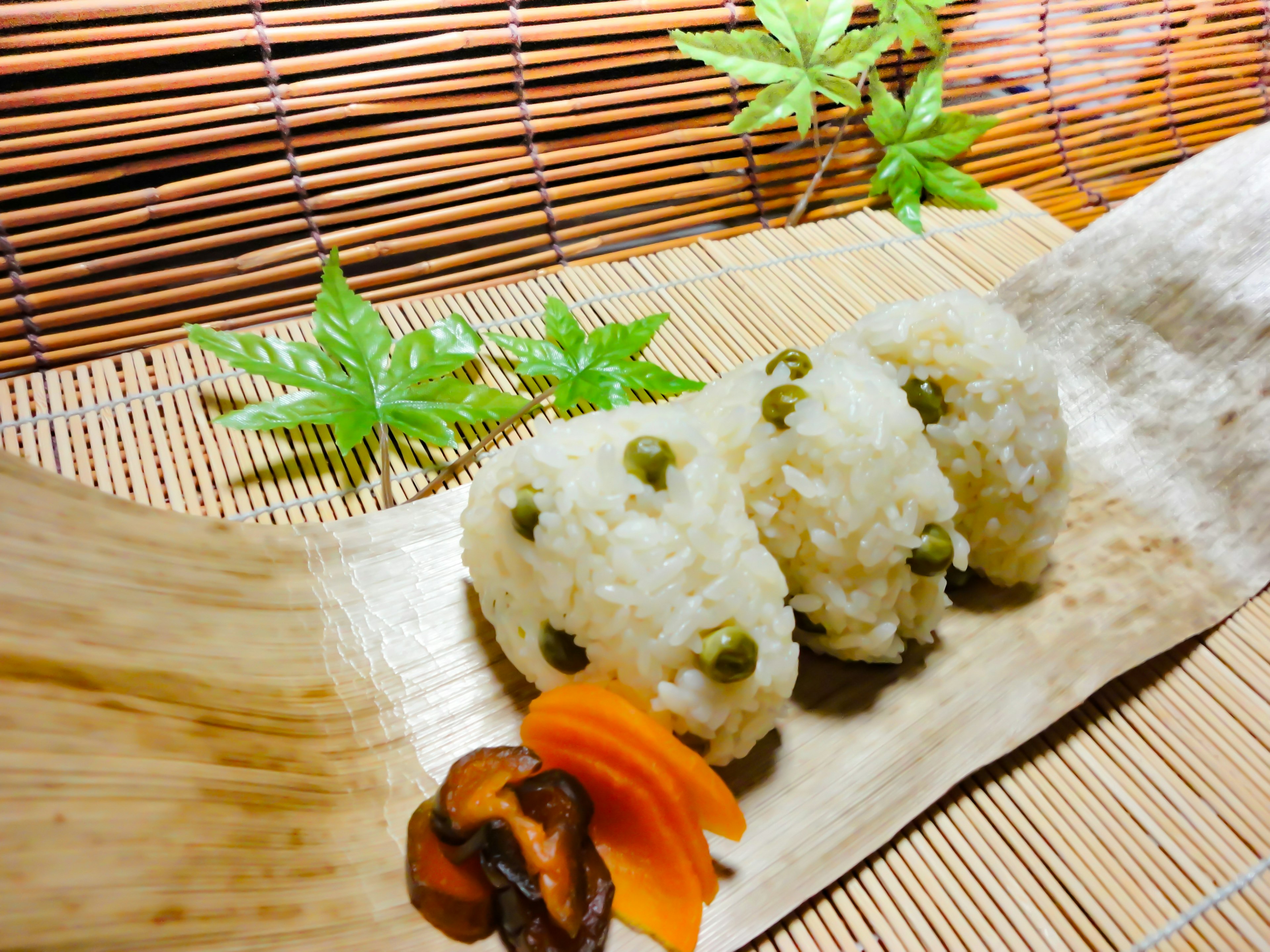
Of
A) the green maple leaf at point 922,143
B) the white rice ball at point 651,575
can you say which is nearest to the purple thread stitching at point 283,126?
the white rice ball at point 651,575

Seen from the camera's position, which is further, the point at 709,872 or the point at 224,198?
the point at 224,198

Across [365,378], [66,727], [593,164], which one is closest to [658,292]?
[593,164]

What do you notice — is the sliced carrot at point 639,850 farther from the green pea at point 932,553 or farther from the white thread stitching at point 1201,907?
the white thread stitching at point 1201,907

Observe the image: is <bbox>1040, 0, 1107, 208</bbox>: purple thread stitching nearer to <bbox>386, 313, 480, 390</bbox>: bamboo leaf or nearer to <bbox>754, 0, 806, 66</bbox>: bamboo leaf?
<bbox>754, 0, 806, 66</bbox>: bamboo leaf

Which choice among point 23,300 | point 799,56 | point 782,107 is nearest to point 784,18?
point 799,56

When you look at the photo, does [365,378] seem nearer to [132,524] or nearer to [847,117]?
[132,524]

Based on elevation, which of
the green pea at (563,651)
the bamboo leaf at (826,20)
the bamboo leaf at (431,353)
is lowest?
the green pea at (563,651)

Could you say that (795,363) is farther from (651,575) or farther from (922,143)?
(922,143)
